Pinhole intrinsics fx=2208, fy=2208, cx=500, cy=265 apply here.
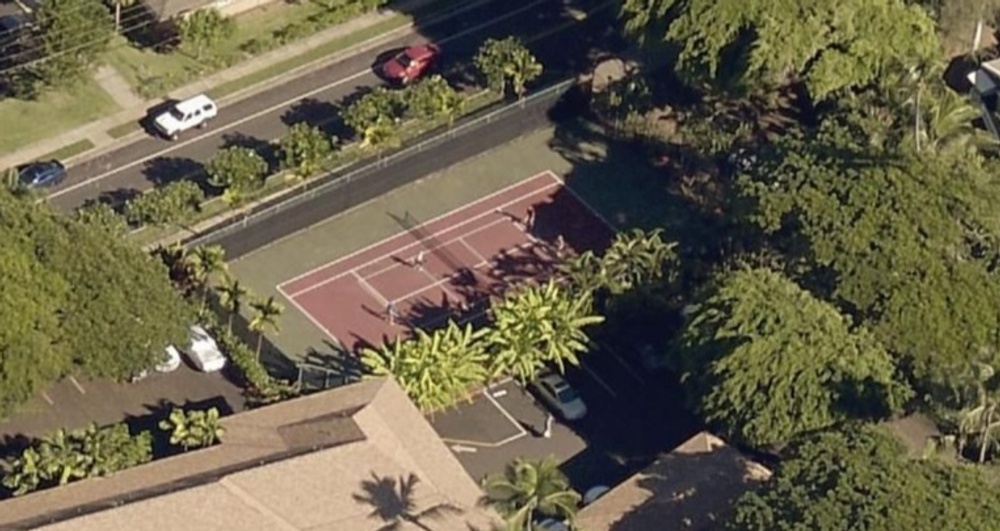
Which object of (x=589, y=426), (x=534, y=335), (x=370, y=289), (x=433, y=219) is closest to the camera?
(x=534, y=335)

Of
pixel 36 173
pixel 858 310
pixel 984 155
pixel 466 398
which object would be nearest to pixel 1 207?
pixel 36 173

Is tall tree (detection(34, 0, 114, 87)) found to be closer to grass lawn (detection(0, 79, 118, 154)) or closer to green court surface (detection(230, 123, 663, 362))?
grass lawn (detection(0, 79, 118, 154))

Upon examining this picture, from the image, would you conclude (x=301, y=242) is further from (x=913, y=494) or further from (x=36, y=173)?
(x=913, y=494)

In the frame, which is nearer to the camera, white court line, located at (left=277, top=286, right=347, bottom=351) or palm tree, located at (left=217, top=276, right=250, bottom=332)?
palm tree, located at (left=217, top=276, right=250, bottom=332)

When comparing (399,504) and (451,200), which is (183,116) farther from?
(399,504)

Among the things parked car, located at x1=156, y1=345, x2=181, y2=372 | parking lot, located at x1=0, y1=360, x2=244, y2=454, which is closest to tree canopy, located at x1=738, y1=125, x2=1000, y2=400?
parking lot, located at x1=0, y1=360, x2=244, y2=454

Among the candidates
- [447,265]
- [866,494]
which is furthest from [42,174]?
[866,494]

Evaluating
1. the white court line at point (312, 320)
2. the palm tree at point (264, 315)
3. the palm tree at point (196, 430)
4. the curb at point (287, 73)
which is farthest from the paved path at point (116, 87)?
the palm tree at point (196, 430)
